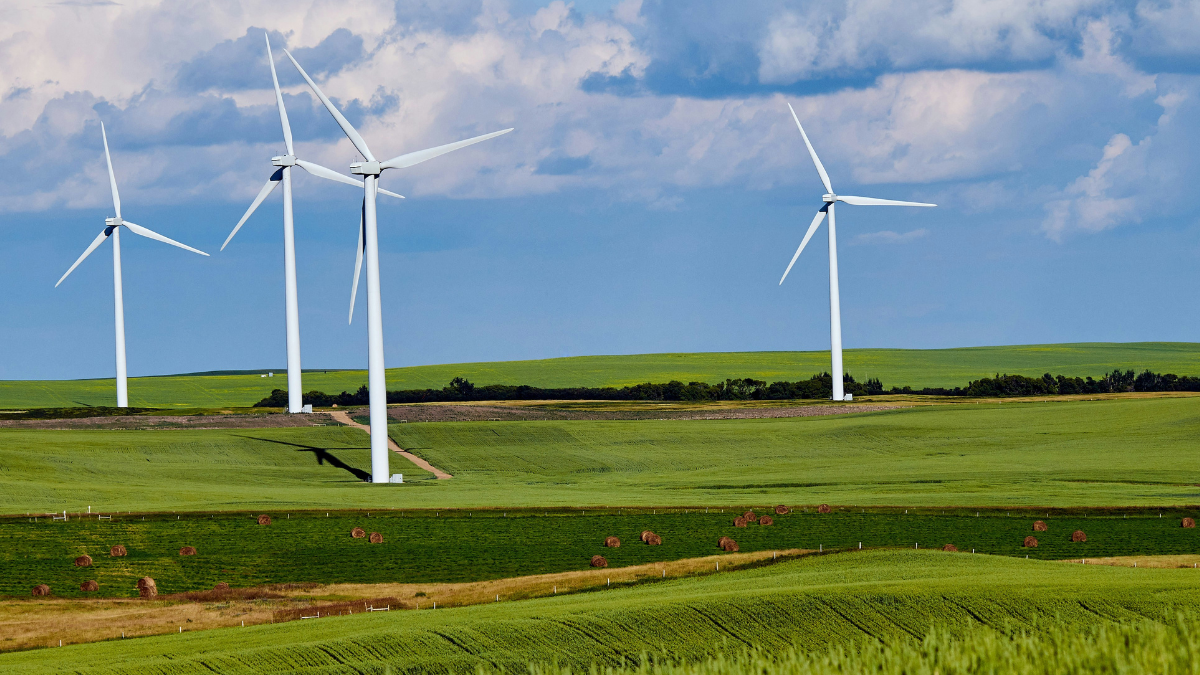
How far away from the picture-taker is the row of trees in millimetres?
133625

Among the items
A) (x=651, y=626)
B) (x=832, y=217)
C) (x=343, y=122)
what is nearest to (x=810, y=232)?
(x=832, y=217)

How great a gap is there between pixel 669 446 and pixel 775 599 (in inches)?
2616

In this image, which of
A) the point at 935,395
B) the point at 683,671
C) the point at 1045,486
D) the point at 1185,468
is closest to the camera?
the point at 683,671

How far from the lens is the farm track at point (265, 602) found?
34.7 m

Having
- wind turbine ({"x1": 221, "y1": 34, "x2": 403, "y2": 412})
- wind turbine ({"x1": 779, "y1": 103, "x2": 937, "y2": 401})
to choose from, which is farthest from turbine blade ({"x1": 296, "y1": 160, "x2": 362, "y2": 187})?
wind turbine ({"x1": 779, "y1": 103, "x2": 937, "y2": 401})

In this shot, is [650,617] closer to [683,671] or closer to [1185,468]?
[683,671]

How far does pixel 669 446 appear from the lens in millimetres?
96000

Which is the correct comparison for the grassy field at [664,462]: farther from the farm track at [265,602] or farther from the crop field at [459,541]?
the farm track at [265,602]

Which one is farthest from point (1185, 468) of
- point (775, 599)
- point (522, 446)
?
point (775, 599)

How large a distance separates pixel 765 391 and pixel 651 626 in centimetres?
11341

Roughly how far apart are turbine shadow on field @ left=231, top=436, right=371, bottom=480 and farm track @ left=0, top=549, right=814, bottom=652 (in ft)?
145

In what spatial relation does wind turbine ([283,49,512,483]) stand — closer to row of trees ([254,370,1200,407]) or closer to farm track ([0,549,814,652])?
farm track ([0,549,814,652])

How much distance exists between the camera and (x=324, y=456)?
92750 millimetres

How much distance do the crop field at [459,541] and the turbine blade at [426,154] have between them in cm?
2693
